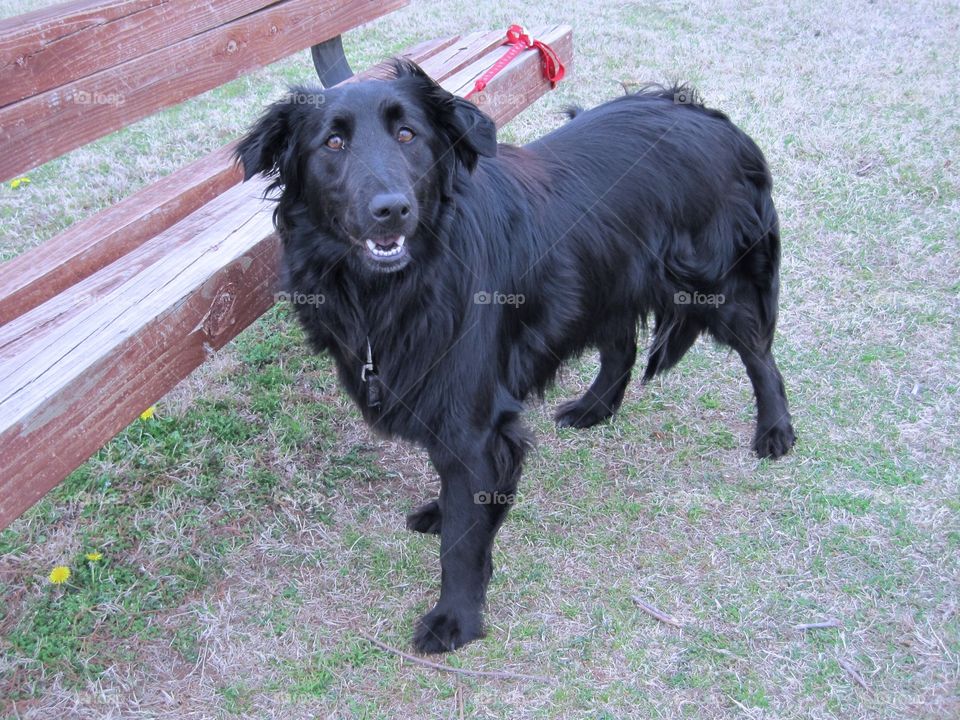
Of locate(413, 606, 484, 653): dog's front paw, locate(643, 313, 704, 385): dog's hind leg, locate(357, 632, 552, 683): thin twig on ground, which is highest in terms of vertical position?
locate(643, 313, 704, 385): dog's hind leg

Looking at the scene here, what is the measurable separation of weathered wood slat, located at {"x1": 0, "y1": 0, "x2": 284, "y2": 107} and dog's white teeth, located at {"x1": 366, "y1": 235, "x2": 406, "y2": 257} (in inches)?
53.6

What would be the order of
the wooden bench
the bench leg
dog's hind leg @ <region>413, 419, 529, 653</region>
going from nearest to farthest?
the wooden bench → dog's hind leg @ <region>413, 419, 529, 653</region> → the bench leg

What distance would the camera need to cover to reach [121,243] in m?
2.99

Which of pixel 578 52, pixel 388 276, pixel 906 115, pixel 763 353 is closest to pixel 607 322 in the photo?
pixel 763 353

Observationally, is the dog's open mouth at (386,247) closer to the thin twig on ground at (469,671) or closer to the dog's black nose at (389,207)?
the dog's black nose at (389,207)

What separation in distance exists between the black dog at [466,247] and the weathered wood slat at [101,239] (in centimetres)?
68

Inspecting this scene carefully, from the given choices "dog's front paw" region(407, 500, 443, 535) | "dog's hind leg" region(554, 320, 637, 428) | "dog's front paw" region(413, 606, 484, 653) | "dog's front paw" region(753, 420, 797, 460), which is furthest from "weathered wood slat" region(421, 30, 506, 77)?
"dog's front paw" region(413, 606, 484, 653)

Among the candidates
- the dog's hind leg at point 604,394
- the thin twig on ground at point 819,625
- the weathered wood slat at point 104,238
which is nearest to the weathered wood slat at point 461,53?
the weathered wood slat at point 104,238

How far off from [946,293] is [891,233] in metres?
0.65

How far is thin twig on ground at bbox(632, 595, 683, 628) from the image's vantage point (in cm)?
278

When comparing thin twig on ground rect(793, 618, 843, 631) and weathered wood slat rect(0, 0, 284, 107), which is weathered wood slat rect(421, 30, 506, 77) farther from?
thin twig on ground rect(793, 618, 843, 631)

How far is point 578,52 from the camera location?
25.6ft

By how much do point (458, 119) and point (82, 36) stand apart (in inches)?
56.2

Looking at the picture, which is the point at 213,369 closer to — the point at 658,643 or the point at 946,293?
the point at 658,643
